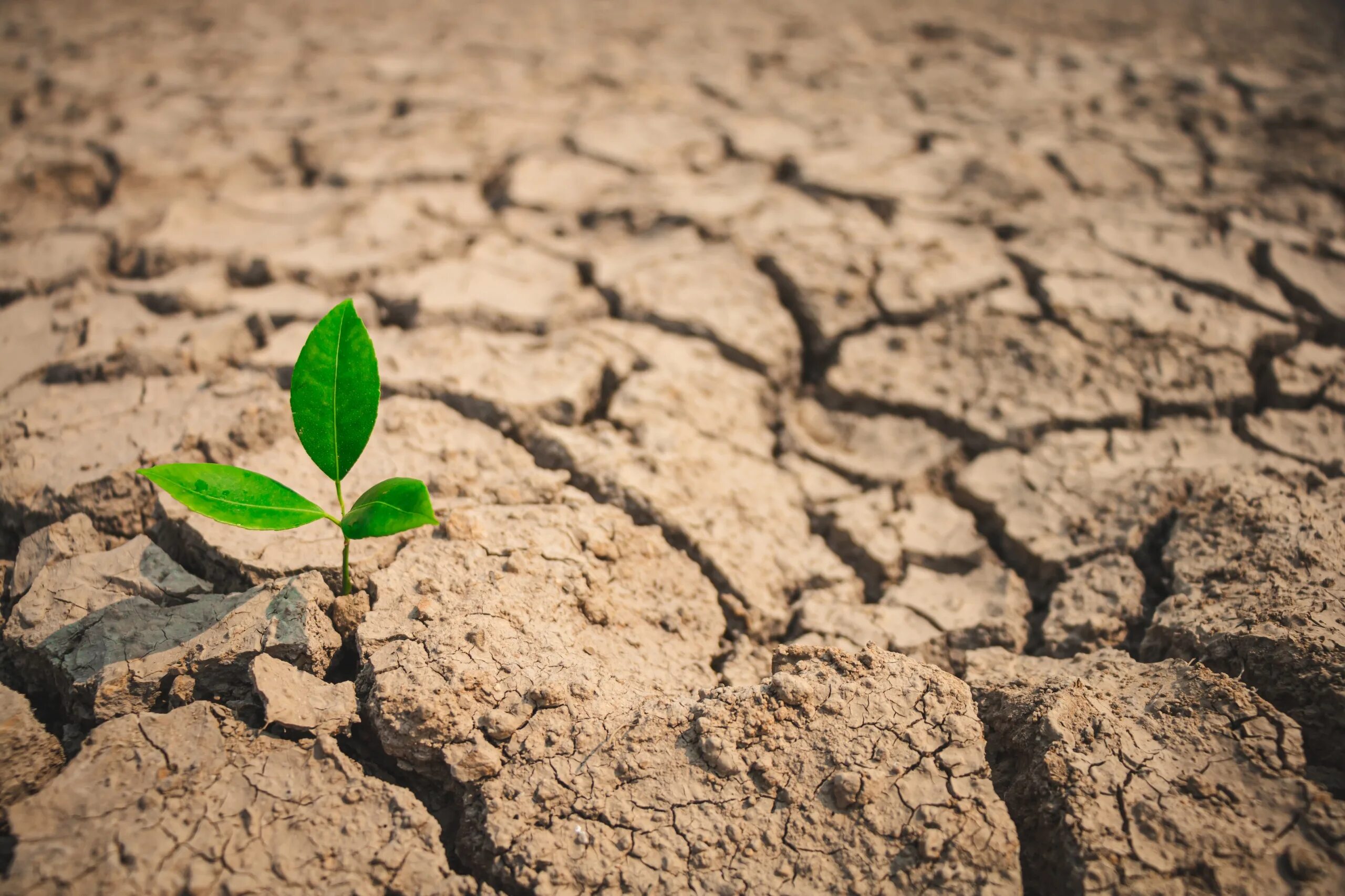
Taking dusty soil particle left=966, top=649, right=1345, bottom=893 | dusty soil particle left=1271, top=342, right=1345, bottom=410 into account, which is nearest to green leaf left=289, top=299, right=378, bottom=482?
dusty soil particle left=966, top=649, right=1345, bottom=893

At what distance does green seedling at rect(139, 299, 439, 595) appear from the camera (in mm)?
1068

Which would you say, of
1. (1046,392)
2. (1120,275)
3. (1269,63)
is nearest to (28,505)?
(1046,392)

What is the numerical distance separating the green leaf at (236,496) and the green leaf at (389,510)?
0.16 feet

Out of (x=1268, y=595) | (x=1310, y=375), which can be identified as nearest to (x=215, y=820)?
(x=1268, y=595)

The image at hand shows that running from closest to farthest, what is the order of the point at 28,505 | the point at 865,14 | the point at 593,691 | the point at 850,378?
the point at 593,691 < the point at 28,505 < the point at 850,378 < the point at 865,14

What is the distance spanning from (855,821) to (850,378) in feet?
3.80

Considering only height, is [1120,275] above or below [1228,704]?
above

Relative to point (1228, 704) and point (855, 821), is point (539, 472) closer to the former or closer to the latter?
point (855, 821)

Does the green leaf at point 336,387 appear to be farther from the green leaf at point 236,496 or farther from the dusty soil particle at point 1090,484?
the dusty soil particle at point 1090,484

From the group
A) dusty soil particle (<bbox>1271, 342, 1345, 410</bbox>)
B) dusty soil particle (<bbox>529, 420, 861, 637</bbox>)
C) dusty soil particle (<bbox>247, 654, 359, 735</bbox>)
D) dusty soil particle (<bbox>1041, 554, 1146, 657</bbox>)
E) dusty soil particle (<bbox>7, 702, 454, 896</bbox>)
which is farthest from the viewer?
dusty soil particle (<bbox>1271, 342, 1345, 410</bbox>)

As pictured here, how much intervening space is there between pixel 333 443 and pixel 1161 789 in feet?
4.11

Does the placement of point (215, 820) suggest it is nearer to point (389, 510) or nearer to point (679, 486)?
point (389, 510)

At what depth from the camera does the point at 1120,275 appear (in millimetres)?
2086

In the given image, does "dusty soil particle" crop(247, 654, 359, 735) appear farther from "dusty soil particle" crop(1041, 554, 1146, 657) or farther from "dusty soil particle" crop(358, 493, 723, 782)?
"dusty soil particle" crop(1041, 554, 1146, 657)
